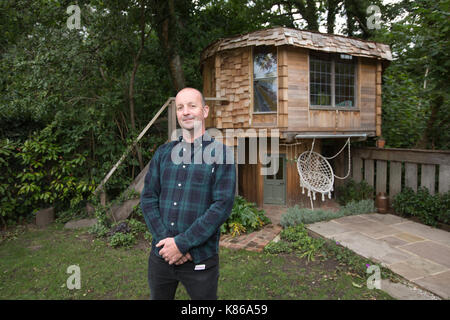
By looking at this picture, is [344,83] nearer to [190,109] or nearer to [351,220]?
[351,220]

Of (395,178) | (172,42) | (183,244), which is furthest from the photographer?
(172,42)

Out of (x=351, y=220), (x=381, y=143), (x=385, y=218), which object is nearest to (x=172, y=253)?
(x=351, y=220)

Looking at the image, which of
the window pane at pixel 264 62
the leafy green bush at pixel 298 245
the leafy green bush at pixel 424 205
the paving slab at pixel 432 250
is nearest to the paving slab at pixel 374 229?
the paving slab at pixel 432 250

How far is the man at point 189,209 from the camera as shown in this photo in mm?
1667

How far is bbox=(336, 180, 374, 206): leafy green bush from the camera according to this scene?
7188 millimetres

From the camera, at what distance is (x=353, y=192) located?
7.35m

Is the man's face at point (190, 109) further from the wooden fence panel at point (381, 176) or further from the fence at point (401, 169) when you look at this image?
the wooden fence panel at point (381, 176)

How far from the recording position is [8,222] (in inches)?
233

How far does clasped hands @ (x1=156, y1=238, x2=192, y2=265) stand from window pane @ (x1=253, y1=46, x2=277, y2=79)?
19.1 feet

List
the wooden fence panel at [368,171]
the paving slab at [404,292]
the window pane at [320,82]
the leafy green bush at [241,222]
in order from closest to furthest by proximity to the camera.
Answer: the paving slab at [404,292], the leafy green bush at [241,222], the window pane at [320,82], the wooden fence panel at [368,171]

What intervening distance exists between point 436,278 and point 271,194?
4.77 m

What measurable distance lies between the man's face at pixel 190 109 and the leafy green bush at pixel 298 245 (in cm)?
335

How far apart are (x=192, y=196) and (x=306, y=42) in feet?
18.8

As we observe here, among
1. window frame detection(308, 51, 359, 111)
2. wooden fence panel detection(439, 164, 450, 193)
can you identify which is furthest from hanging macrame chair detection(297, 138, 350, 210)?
wooden fence panel detection(439, 164, 450, 193)
